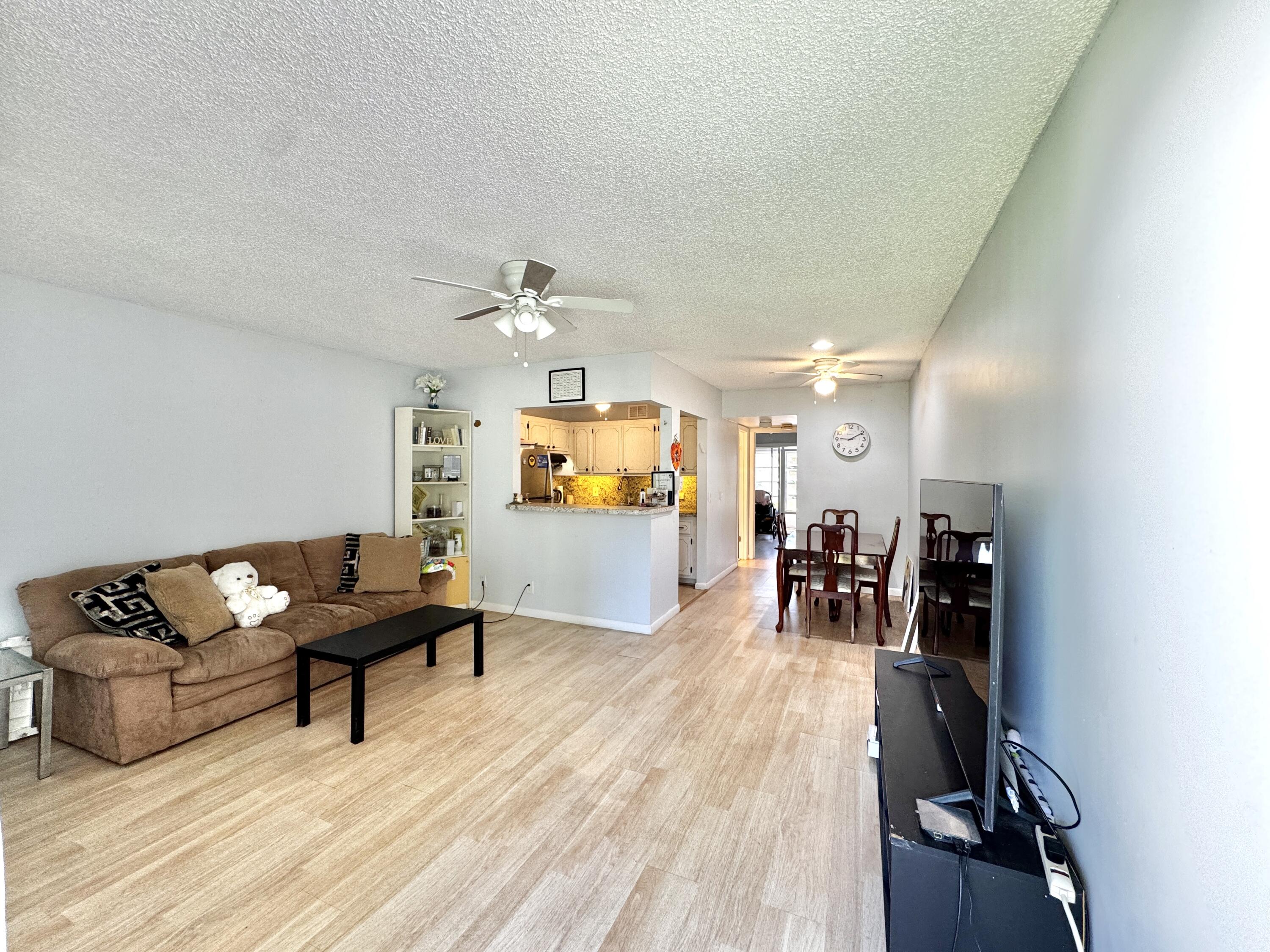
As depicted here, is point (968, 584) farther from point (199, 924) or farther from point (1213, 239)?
point (199, 924)

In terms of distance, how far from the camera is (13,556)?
9.33ft

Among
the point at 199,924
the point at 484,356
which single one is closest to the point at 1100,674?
the point at 199,924

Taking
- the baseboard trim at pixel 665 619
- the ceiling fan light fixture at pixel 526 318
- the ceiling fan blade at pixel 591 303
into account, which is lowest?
the baseboard trim at pixel 665 619

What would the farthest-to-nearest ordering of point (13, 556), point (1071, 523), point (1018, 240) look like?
point (13, 556) → point (1018, 240) → point (1071, 523)

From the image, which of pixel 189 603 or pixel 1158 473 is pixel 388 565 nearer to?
pixel 189 603

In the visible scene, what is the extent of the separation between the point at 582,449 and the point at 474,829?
209 inches

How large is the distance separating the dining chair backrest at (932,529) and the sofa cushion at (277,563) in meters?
4.19

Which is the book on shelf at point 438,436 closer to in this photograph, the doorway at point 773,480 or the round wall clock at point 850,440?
the round wall clock at point 850,440

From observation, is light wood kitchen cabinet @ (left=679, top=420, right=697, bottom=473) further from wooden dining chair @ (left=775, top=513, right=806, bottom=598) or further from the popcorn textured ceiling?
the popcorn textured ceiling

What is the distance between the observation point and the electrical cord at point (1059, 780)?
1246 mm

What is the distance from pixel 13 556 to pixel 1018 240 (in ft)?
16.7

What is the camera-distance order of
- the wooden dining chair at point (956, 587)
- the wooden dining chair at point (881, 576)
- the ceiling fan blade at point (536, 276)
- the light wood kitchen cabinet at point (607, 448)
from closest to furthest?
the wooden dining chair at point (956, 587), the ceiling fan blade at point (536, 276), the wooden dining chair at point (881, 576), the light wood kitchen cabinet at point (607, 448)

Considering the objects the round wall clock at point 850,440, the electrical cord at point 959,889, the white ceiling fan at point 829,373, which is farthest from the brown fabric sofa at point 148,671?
the round wall clock at point 850,440

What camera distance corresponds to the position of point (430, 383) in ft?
17.2
